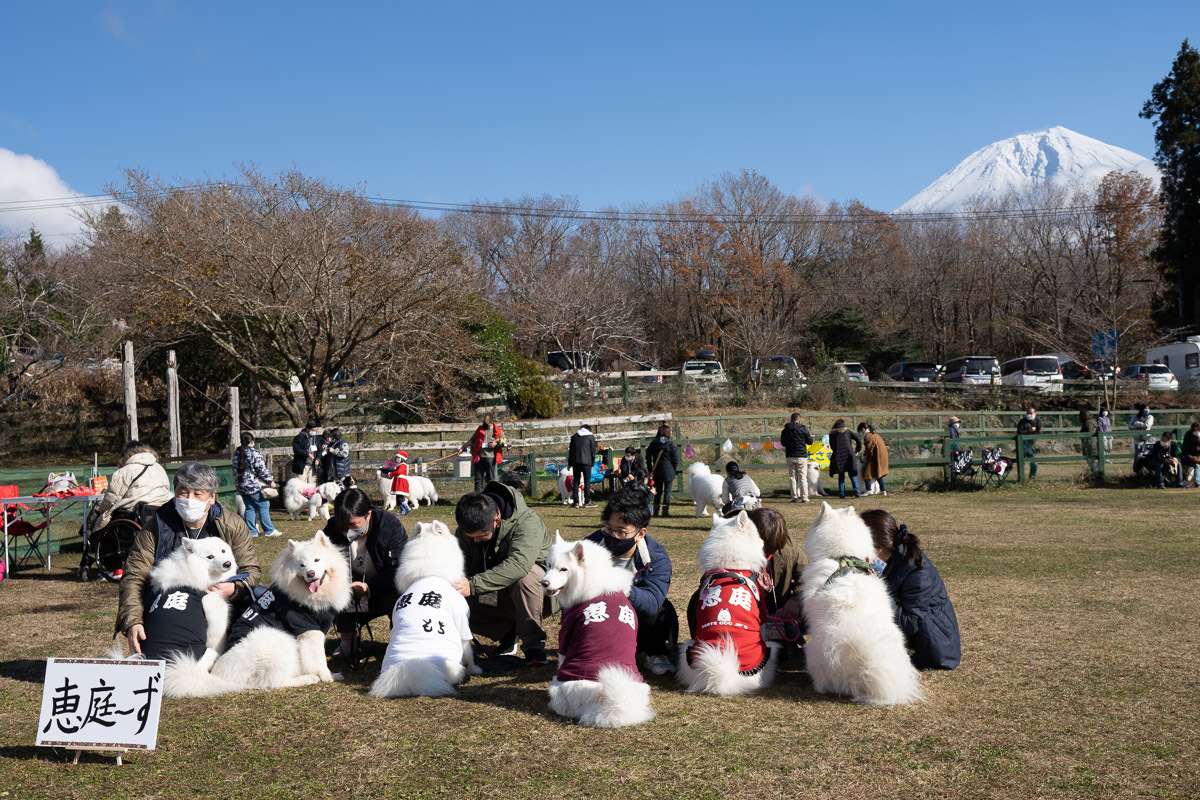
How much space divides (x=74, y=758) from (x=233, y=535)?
1603 mm

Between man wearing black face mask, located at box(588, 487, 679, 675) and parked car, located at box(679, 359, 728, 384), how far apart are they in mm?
25753

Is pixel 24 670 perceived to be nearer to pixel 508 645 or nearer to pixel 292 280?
pixel 508 645

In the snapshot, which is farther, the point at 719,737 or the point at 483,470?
the point at 483,470

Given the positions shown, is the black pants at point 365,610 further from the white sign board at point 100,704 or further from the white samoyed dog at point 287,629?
the white sign board at point 100,704

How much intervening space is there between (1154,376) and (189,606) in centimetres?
3361

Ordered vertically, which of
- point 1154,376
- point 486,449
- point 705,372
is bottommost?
point 486,449

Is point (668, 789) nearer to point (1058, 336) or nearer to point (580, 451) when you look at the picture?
point (580, 451)

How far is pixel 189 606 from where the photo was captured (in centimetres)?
489

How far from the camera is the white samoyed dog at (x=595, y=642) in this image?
4250mm

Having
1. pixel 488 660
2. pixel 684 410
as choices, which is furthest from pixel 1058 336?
pixel 488 660

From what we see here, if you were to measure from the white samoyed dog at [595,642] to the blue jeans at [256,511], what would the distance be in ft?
29.7

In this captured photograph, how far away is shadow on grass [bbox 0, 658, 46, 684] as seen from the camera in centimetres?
546

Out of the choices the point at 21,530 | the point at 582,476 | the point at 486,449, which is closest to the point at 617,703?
the point at 21,530

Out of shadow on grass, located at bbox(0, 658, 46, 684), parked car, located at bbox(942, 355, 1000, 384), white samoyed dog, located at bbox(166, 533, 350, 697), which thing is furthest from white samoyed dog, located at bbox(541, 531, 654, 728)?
parked car, located at bbox(942, 355, 1000, 384)
